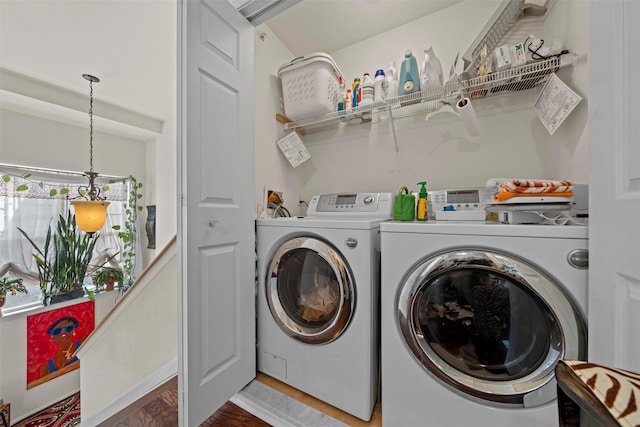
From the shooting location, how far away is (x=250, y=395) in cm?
123

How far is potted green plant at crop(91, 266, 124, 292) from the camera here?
327 cm

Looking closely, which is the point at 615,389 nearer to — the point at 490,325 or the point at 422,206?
the point at 490,325

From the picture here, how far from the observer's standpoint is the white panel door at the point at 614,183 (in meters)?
0.54

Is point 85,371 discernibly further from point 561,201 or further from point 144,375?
point 561,201

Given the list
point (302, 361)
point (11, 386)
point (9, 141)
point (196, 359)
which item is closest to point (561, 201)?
point (302, 361)

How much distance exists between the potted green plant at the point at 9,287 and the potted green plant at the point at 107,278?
0.63 m

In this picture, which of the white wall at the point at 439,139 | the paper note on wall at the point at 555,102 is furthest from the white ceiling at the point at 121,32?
the paper note on wall at the point at 555,102

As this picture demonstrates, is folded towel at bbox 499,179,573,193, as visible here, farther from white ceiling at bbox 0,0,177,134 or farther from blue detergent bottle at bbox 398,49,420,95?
white ceiling at bbox 0,0,177,134

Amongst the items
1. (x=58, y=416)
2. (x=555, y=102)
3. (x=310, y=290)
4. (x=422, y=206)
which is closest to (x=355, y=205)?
(x=422, y=206)

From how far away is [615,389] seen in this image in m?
0.36

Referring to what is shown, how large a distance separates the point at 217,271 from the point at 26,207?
3500 millimetres

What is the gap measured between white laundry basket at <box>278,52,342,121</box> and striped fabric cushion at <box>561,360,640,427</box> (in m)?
1.65

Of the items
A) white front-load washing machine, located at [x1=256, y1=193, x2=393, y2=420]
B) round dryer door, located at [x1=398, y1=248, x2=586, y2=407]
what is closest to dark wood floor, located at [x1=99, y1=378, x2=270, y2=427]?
white front-load washing machine, located at [x1=256, y1=193, x2=393, y2=420]

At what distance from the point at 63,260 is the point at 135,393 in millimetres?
2749
